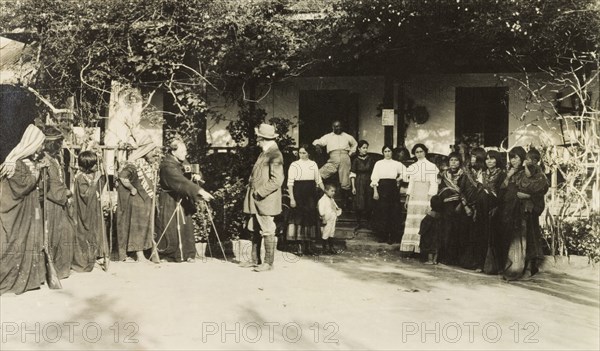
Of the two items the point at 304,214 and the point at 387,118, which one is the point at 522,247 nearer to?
the point at 304,214

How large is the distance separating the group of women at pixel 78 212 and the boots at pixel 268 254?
100 centimetres

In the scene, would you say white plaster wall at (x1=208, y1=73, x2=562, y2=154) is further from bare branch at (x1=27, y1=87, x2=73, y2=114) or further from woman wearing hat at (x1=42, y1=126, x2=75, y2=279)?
woman wearing hat at (x1=42, y1=126, x2=75, y2=279)

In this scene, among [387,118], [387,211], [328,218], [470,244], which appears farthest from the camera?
[387,118]

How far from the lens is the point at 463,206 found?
836 cm

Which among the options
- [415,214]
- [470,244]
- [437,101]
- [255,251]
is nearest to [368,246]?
[415,214]

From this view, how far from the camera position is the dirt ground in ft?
16.2

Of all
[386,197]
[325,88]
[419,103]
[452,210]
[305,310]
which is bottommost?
[305,310]

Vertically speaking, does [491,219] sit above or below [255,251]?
above

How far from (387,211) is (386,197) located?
0.25m

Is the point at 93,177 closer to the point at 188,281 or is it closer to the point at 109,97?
the point at 188,281

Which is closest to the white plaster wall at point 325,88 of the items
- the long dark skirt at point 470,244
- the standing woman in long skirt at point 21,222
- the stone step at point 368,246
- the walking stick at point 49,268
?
the stone step at point 368,246

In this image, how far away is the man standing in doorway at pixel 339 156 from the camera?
424 inches

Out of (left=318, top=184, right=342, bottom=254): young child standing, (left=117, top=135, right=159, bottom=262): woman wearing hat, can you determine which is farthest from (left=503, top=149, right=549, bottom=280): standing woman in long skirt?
(left=117, top=135, right=159, bottom=262): woman wearing hat

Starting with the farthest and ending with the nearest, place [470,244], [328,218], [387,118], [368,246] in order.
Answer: [387,118], [368,246], [328,218], [470,244]
